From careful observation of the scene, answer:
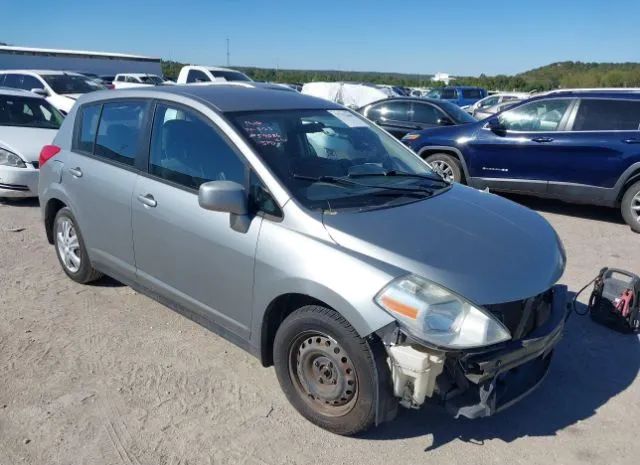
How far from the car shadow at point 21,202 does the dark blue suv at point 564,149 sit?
573cm

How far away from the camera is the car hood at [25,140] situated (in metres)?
7.34

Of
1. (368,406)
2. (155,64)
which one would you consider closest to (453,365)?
(368,406)

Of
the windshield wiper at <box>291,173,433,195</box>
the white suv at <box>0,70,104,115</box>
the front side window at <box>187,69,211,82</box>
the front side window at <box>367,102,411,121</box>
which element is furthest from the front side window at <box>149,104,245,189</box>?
the front side window at <box>187,69,211,82</box>

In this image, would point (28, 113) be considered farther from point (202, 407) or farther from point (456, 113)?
point (456, 113)

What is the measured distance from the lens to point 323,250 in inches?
107

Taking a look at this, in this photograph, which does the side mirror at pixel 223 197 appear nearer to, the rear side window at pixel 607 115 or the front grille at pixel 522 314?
the front grille at pixel 522 314


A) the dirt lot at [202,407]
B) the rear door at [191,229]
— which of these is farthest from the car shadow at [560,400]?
the rear door at [191,229]

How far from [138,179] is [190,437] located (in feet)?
5.88

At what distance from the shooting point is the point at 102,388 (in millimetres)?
3281

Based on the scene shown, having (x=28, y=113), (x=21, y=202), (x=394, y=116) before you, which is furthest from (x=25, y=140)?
(x=394, y=116)

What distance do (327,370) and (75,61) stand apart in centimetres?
3894

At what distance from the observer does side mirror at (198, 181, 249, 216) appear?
2891mm

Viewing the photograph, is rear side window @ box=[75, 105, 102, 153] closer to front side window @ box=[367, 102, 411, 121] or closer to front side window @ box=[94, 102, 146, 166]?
front side window @ box=[94, 102, 146, 166]

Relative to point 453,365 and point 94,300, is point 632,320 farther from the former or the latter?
point 94,300
